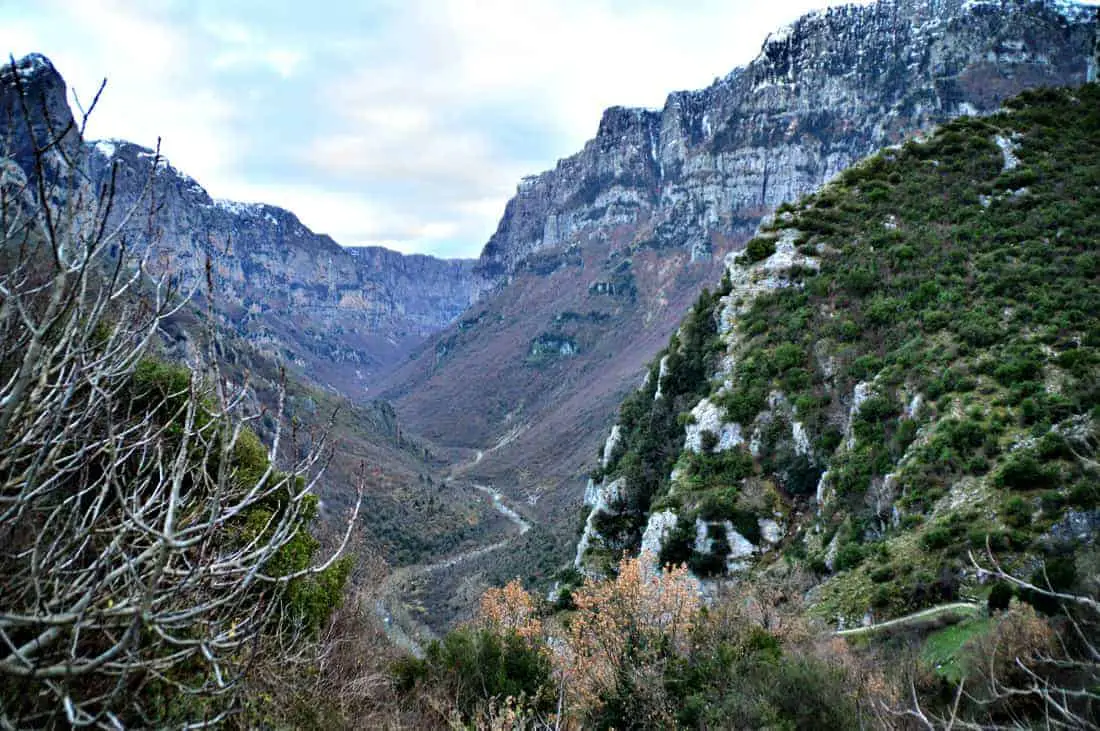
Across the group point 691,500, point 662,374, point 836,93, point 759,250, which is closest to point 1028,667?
point 691,500

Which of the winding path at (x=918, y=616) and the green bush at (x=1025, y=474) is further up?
the green bush at (x=1025, y=474)

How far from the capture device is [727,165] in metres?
167

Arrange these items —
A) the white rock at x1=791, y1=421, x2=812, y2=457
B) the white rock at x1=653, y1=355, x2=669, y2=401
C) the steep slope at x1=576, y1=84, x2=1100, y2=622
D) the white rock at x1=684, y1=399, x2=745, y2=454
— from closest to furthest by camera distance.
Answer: the steep slope at x1=576, y1=84, x2=1100, y2=622 < the white rock at x1=791, y1=421, x2=812, y2=457 < the white rock at x1=684, y1=399, x2=745, y2=454 < the white rock at x1=653, y1=355, x2=669, y2=401

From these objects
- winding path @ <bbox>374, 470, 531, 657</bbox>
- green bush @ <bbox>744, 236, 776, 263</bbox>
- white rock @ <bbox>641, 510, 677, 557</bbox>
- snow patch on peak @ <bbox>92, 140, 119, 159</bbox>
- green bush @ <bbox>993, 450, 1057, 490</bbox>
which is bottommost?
winding path @ <bbox>374, 470, 531, 657</bbox>

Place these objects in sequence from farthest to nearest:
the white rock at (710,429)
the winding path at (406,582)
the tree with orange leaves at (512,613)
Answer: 1. the winding path at (406,582)
2. the white rock at (710,429)
3. the tree with orange leaves at (512,613)

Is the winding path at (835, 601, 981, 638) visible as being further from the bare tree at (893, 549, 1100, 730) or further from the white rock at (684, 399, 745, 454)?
the white rock at (684, 399, 745, 454)

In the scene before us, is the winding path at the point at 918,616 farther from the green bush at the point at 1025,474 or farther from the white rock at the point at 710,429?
the white rock at the point at 710,429

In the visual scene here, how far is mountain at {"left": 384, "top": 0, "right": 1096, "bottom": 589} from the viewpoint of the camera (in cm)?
11344

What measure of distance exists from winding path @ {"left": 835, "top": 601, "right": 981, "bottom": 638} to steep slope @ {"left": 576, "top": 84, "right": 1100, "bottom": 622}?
1.31 feet

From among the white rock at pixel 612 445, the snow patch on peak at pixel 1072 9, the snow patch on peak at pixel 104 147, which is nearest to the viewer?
the white rock at pixel 612 445

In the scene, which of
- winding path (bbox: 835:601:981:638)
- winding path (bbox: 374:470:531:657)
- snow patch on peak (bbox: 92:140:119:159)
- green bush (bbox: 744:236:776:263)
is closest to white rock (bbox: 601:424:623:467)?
green bush (bbox: 744:236:776:263)

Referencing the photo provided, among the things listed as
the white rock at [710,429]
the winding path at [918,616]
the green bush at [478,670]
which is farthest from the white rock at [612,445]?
the winding path at [918,616]

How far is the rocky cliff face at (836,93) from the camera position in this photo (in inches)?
4493

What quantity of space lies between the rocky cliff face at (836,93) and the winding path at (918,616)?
114 meters
